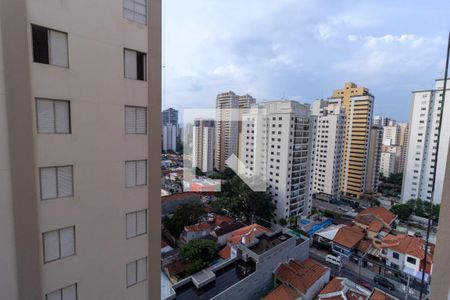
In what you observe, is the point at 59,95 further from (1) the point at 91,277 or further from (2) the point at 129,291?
(2) the point at 129,291

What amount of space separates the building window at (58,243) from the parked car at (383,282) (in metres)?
11.1

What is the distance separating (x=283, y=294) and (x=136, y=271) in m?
5.65

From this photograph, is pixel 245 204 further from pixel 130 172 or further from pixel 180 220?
pixel 130 172

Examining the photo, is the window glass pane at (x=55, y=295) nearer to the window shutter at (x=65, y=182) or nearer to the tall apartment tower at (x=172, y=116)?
the window shutter at (x=65, y=182)

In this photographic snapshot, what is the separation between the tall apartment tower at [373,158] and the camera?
20.0 meters

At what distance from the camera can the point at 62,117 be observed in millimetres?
1922

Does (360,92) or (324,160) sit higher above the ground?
(360,92)

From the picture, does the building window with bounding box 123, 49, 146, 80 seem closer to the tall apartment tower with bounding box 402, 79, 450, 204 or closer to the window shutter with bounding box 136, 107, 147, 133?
the window shutter with bounding box 136, 107, 147, 133

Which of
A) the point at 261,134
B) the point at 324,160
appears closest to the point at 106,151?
the point at 261,134

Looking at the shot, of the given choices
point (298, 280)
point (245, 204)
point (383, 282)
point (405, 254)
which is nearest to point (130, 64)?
point (298, 280)

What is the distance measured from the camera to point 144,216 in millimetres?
2510

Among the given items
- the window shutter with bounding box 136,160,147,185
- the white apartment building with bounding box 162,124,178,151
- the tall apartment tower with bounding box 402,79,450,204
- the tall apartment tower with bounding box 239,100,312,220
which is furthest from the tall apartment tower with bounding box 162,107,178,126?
Answer: the window shutter with bounding box 136,160,147,185

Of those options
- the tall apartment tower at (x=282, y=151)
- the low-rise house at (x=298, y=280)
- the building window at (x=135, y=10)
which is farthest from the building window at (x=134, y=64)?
the tall apartment tower at (x=282, y=151)

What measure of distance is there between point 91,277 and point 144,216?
73 cm
